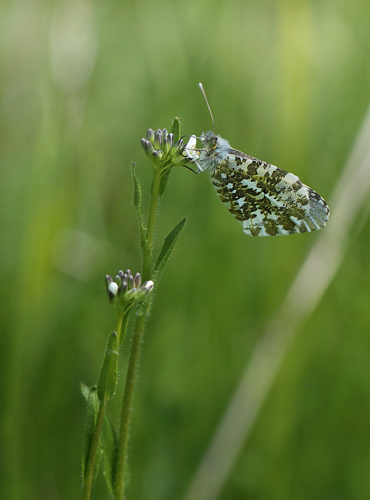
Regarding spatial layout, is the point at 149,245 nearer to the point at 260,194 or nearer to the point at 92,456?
→ the point at 92,456

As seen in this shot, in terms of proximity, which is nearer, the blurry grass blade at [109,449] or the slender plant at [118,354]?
the slender plant at [118,354]

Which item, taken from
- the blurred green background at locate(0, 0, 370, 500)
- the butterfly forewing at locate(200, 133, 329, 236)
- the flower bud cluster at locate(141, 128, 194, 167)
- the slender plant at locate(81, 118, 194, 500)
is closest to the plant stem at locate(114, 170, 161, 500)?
Result: the slender plant at locate(81, 118, 194, 500)

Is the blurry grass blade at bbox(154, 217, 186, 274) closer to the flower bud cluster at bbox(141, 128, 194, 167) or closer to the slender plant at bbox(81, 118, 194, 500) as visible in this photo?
the slender plant at bbox(81, 118, 194, 500)

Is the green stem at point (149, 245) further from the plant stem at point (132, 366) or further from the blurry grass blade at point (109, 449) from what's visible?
the blurry grass blade at point (109, 449)

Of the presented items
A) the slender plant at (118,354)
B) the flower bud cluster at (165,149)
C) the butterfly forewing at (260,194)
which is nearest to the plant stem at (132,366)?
the slender plant at (118,354)

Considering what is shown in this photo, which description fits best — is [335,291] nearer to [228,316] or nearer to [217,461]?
[228,316]
